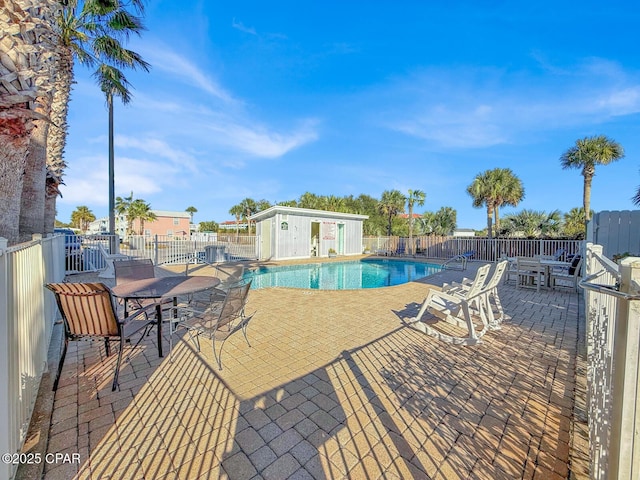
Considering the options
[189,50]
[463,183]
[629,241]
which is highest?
[189,50]

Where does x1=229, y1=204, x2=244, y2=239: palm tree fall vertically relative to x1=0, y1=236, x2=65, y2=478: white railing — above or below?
above

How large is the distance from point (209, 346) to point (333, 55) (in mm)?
13616

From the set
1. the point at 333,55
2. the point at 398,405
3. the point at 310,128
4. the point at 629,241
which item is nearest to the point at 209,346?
the point at 398,405

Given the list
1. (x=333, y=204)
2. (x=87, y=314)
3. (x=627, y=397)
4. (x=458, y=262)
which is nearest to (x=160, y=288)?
(x=87, y=314)

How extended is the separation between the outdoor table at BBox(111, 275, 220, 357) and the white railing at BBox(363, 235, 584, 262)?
46.9 ft

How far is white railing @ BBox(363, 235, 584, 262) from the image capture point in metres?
13.3

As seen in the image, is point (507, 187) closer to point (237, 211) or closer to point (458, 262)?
point (458, 262)

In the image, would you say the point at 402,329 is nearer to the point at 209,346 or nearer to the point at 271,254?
the point at 209,346

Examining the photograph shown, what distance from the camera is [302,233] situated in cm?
1510

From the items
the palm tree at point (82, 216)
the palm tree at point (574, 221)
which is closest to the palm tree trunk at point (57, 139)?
the palm tree at point (574, 221)

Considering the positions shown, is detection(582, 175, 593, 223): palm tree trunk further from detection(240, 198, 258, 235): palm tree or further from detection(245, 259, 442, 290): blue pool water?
detection(240, 198, 258, 235): palm tree

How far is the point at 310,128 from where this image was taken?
59.1ft

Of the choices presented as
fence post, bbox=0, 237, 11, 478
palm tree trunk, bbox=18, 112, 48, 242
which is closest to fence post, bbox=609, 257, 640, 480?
fence post, bbox=0, 237, 11, 478

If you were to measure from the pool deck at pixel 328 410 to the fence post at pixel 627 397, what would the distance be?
0.82 meters
